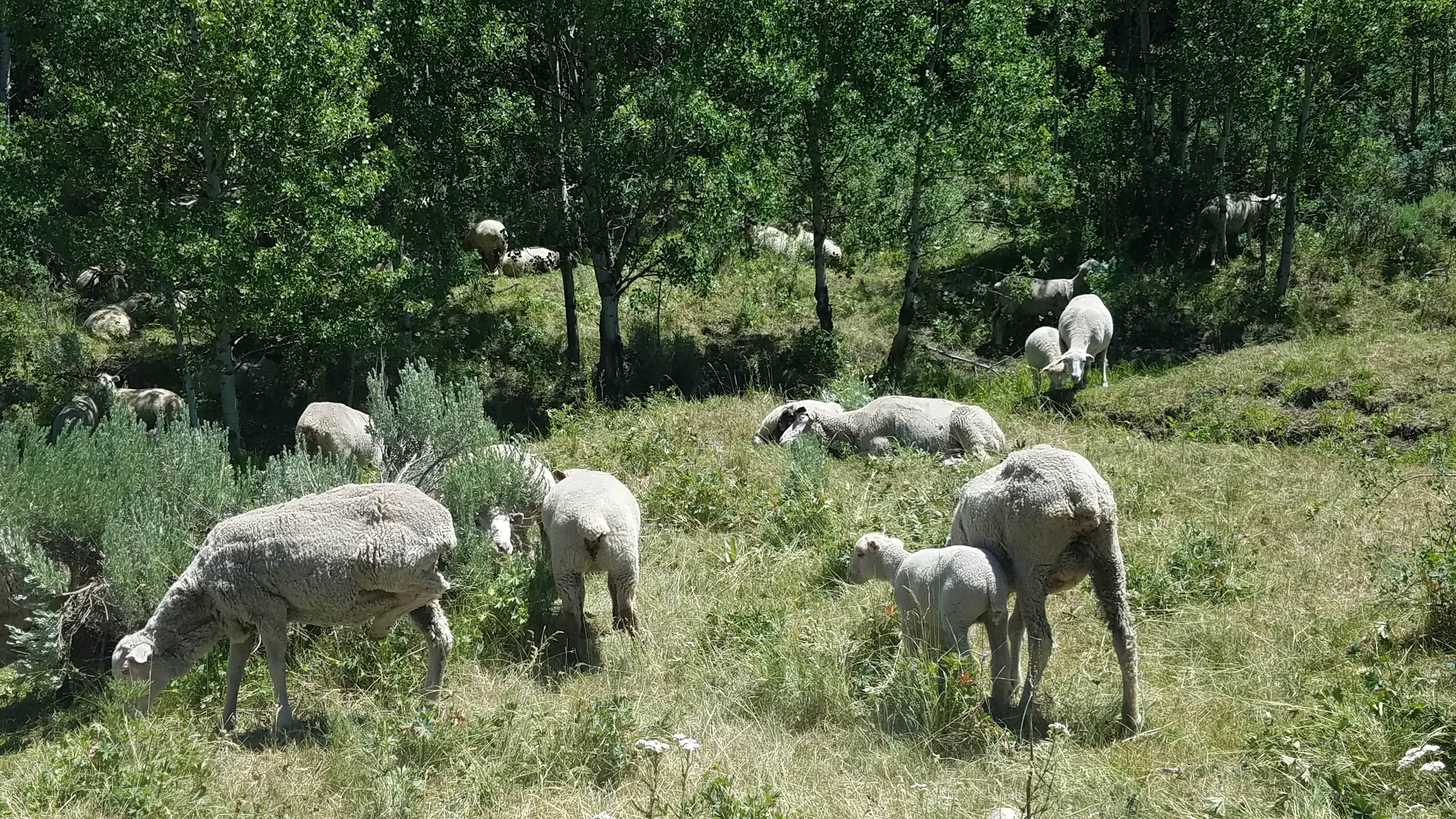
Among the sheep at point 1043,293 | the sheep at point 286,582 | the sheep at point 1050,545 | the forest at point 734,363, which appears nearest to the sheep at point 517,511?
the forest at point 734,363

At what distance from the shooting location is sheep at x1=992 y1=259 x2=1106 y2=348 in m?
16.7

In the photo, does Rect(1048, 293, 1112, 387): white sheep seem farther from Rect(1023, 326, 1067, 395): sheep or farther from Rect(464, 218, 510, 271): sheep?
Rect(464, 218, 510, 271): sheep

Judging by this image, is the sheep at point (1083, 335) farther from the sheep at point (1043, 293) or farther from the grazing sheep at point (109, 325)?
the grazing sheep at point (109, 325)

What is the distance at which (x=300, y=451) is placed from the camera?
8.63 m

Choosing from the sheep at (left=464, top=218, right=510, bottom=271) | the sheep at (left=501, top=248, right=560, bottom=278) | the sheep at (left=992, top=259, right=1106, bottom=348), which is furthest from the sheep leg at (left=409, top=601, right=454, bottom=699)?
the sheep at (left=464, top=218, right=510, bottom=271)

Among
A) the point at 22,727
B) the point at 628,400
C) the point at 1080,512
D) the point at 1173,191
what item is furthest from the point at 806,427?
the point at 1173,191

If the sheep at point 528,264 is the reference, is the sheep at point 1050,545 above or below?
below

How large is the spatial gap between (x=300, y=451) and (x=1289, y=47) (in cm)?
1438

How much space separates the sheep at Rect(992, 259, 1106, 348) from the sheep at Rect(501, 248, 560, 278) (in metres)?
9.17

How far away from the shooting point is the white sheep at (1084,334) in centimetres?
1362

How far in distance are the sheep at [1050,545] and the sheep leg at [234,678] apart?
435 centimetres

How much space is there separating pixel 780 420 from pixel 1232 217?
10234mm

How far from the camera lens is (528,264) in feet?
70.7

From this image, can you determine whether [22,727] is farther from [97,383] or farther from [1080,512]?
[97,383]
